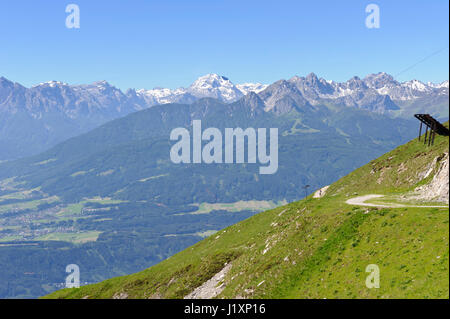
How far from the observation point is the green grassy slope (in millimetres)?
38875

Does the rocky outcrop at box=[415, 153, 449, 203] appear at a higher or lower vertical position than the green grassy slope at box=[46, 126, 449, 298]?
higher

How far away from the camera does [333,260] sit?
156 ft

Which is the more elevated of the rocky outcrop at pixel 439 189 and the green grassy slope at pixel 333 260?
the rocky outcrop at pixel 439 189

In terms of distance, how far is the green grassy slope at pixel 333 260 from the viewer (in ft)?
128

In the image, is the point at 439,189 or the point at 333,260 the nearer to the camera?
the point at 333,260

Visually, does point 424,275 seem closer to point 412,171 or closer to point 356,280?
point 356,280

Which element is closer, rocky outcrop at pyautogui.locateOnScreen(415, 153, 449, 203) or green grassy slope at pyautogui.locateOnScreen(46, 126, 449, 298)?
green grassy slope at pyautogui.locateOnScreen(46, 126, 449, 298)

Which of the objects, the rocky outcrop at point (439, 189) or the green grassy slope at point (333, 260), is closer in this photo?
the green grassy slope at point (333, 260)

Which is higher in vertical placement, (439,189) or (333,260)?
(439,189)

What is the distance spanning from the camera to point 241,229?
9319cm
